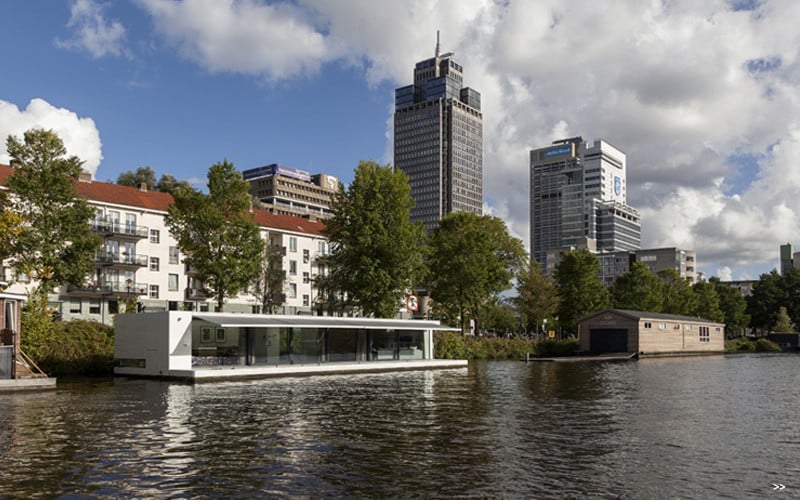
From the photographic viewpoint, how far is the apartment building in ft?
254

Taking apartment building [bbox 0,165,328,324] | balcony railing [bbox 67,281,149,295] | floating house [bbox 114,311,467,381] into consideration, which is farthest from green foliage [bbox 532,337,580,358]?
balcony railing [bbox 67,281,149,295]

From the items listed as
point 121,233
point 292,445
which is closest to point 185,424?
point 292,445

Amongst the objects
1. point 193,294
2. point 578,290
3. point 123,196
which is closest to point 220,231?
point 193,294

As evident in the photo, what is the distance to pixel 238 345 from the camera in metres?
54.4

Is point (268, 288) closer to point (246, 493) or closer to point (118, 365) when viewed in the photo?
point (118, 365)

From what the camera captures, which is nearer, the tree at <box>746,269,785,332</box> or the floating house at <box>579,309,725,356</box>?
the floating house at <box>579,309,725,356</box>

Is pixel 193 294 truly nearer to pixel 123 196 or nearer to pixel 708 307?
pixel 123 196

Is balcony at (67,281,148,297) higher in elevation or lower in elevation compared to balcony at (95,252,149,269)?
lower

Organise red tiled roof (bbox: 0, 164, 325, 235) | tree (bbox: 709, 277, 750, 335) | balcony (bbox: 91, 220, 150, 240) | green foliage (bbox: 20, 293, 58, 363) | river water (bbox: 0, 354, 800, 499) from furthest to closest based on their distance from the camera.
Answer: tree (bbox: 709, 277, 750, 335)
red tiled roof (bbox: 0, 164, 325, 235)
balcony (bbox: 91, 220, 150, 240)
green foliage (bbox: 20, 293, 58, 363)
river water (bbox: 0, 354, 800, 499)

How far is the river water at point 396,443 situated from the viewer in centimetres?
1783

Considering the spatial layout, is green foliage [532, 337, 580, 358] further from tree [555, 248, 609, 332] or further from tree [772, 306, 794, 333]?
tree [772, 306, 794, 333]

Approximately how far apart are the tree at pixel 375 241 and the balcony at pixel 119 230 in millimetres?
21107

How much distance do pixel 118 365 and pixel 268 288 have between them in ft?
128

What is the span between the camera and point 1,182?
71188 mm
